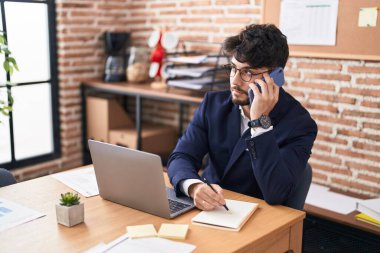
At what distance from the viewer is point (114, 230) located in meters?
1.44

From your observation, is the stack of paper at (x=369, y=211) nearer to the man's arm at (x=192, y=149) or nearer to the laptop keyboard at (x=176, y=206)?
the man's arm at (x=192, y=149)

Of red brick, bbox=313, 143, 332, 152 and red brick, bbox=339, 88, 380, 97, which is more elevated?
red brick, bbox=339, 88, 380, 97

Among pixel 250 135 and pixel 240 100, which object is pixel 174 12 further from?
pixel 250 135

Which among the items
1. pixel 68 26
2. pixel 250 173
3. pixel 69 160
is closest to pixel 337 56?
pixel 250 173

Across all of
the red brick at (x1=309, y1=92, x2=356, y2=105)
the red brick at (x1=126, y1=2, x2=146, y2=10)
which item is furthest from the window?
the red brick at (x1=309, y1=92, x2=356, y2=105)

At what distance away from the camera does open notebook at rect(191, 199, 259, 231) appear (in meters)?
1.47

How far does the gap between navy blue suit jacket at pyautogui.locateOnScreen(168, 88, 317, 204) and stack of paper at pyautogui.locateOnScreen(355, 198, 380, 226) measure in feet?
2.27

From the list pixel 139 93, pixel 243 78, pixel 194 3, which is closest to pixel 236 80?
pixel 243 78

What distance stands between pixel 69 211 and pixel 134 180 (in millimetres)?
234

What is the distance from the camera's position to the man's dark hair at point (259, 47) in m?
1.88

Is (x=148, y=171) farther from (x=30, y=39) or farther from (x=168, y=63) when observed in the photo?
(x=30, y=39)

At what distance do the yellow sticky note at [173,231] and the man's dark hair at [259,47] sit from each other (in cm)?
78

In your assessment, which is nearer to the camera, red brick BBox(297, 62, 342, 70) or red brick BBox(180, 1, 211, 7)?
red brick BBox(297, 62, 342, 70)

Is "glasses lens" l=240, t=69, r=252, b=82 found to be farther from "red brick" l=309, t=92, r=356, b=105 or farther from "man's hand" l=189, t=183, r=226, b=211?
"red brick" l=309, t=92, r=356, b=105
